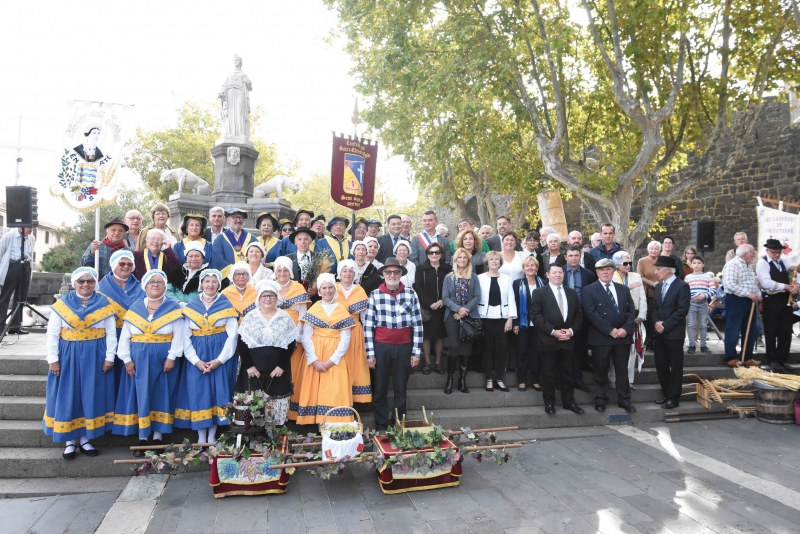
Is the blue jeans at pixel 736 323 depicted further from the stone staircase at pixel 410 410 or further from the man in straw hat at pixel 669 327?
the man in straw hat at pixel 669 327

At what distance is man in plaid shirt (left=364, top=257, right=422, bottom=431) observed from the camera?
5.04m

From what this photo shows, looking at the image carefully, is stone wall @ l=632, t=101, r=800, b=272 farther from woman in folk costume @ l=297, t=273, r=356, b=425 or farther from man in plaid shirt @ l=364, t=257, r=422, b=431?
woman in folk costume @ l=297, t=273, r=356, b=425

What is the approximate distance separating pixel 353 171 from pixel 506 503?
6118 mm

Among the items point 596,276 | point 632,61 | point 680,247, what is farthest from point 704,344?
point 680,247

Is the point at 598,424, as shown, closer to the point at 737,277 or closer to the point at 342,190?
the point at 737,277

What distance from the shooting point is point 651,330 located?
283 inches

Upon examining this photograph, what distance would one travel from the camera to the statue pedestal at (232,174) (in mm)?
11719

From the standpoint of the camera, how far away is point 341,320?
16.0 ft

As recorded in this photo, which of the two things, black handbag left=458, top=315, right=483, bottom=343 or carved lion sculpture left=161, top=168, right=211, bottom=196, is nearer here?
black handbag left=458, top=315, right=483, bottom=343

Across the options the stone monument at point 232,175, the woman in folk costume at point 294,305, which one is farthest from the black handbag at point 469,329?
the stone monument at point 232,175

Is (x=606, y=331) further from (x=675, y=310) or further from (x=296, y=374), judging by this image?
(x=296, y=374)

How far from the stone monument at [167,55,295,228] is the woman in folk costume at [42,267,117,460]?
6990mm

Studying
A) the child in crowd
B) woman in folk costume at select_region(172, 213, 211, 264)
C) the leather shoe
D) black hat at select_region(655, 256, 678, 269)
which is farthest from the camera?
the child in crowd

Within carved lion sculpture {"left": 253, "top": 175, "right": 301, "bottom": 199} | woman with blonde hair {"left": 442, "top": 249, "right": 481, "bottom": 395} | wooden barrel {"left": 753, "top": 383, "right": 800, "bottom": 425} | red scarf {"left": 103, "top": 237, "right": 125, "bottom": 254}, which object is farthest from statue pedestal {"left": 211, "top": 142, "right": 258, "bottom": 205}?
wooden barrel {"left": 753, "top": 383, "right": 800, "bottom": 425}
